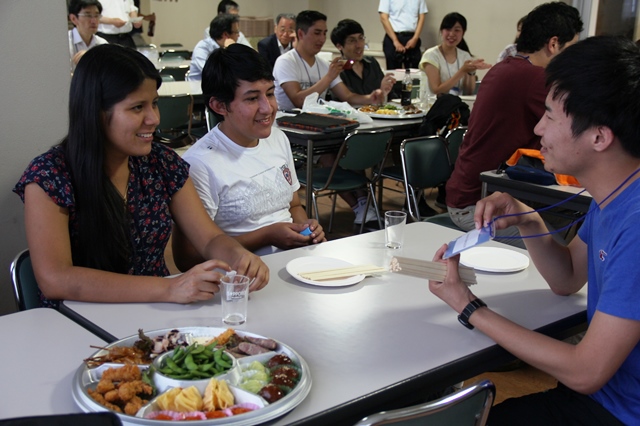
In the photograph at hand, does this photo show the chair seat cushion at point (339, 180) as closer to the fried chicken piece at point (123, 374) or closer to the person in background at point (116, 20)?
the fried chicken piece at point (123, 374)

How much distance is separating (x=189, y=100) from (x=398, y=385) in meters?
4.29

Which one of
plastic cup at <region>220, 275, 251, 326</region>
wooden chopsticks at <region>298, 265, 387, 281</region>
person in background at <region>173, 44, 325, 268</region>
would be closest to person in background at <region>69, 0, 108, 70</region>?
person in background at <region>173, 44, 325, 268</region>

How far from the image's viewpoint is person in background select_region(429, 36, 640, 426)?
1.32m

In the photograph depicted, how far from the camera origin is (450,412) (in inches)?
46.1

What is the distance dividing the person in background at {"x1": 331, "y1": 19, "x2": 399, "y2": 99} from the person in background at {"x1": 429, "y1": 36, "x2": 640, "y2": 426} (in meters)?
4.10

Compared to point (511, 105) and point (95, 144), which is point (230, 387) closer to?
point (95, 144)

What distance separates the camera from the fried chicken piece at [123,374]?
1.20 m

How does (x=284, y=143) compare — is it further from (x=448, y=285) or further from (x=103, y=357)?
(x=103, y=357)

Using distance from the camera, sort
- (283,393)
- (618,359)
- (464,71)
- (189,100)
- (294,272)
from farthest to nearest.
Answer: (464,71) < (189,100) < (294,272) < (618,359) < (283,393)

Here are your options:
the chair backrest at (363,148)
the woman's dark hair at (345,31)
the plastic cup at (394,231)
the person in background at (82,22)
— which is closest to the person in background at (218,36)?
the person in background at (82,22)

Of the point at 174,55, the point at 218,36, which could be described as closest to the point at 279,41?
the point at 218,36

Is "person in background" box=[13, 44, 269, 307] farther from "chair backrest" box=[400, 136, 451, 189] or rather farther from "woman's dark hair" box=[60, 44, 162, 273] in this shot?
"chair backrest" box=[400, 136, 451, 189]

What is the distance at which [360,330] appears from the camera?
1.51m

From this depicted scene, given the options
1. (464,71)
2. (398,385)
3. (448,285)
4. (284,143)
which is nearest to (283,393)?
(398,385)
